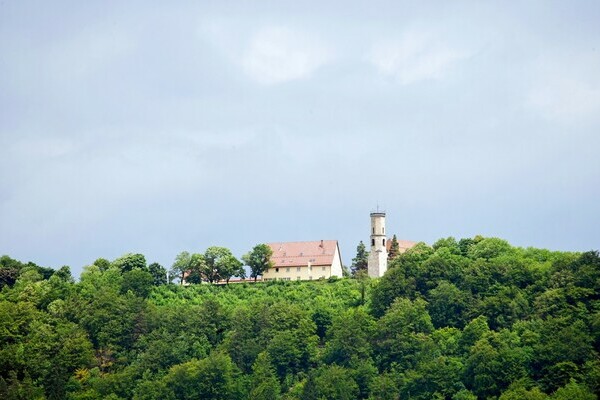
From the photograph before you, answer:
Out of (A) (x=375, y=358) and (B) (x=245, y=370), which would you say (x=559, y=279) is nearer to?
(A) (x=375, y=358)

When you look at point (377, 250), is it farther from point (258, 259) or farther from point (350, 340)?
point (350, 340)

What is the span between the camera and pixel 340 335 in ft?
332

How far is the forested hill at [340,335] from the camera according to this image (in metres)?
93.3

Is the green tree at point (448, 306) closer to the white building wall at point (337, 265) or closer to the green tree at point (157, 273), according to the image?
the white building wall at point (337, 265)

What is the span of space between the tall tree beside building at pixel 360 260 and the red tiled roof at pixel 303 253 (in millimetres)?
4058

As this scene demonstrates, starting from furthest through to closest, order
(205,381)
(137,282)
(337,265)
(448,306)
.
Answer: (337,265), (137,282), (448,306), (205,381)

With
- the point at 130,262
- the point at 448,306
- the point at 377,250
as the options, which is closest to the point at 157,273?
the point at 130,262

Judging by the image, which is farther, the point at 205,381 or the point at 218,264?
the point at 218,264

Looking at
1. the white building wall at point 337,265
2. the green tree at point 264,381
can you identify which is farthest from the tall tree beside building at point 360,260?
the green tree at point 264,381

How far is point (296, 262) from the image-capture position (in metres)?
124

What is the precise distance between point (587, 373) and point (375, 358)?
18.2m

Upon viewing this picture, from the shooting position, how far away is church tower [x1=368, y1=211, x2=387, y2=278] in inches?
4717

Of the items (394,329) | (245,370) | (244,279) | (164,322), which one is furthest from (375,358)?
(244,279)

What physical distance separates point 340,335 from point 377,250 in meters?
20.1
